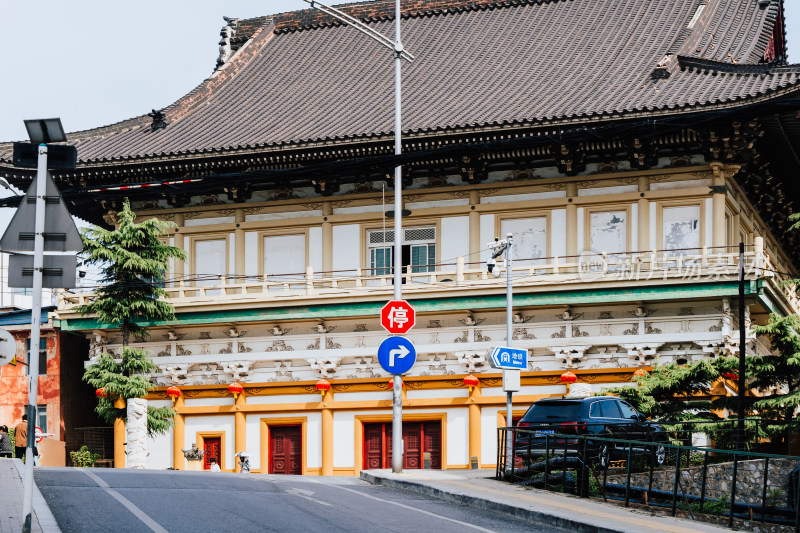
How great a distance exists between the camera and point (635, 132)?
3844cm

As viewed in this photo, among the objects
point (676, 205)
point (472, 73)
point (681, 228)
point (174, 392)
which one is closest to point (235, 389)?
point (174, 392)

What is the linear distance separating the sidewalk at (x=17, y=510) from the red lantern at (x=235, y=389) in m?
15.2

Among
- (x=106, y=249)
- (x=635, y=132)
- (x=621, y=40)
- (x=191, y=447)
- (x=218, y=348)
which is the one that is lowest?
(x=191, y=447)

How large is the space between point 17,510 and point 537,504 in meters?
8.78

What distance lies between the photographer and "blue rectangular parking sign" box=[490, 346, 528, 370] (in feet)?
95.1

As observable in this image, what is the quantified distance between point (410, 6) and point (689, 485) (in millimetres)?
31633

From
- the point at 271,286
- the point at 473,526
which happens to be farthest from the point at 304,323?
the point at 473,526

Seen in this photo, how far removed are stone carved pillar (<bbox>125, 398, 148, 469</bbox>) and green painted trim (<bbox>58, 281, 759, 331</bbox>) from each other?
333cm

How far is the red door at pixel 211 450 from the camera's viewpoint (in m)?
41.9

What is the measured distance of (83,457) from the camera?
136 feet

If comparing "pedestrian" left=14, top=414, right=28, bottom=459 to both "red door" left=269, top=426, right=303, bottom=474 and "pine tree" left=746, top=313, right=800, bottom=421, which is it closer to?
"red door" left=269, top=426, right=303, bottom=474

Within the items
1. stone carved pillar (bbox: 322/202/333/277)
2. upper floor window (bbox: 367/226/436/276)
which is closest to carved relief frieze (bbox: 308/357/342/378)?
stone carved pillar (bbox: 322/202/333/277)

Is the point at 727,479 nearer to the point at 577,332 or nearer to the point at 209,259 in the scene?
the point at 577,332

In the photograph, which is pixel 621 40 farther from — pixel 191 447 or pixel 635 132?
pixel 191 447
